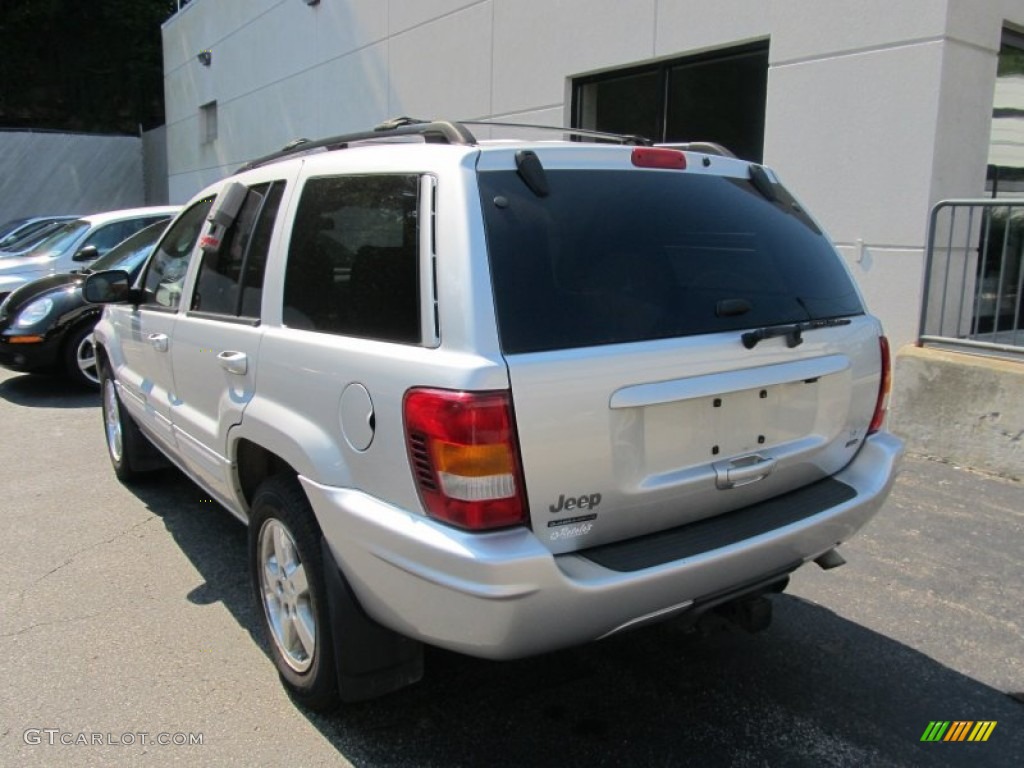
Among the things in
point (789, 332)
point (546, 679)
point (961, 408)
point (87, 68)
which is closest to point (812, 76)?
point (961, 408)

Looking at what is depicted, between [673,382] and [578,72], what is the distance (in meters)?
7.17

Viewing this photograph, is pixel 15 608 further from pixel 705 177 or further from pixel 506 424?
pixel 705 177

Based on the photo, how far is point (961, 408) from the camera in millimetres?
5551

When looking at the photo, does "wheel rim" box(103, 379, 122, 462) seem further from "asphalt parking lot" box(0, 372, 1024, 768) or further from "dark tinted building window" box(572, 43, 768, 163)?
"dark tinted building window" box(572, 43, 768, 163)

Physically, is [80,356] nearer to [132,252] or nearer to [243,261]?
[132,252]

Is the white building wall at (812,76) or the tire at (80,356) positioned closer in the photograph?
the white building wall at (812,76)

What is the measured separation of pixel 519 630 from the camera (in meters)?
2.12

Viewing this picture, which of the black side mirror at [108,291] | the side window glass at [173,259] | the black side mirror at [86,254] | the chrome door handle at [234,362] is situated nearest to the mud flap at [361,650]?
the chrome door handle at [234,362]

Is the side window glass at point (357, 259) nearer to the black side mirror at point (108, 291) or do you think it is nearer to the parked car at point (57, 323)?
the black side mirror at point (108, 291)

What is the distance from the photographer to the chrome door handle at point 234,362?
2994 mm

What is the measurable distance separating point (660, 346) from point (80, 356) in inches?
288

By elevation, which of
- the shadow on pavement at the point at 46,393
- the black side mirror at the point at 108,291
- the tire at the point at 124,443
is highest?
the black side mirror at the point at 108,291

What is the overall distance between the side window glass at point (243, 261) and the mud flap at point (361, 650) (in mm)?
1124

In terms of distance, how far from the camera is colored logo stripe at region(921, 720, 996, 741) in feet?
9.12
